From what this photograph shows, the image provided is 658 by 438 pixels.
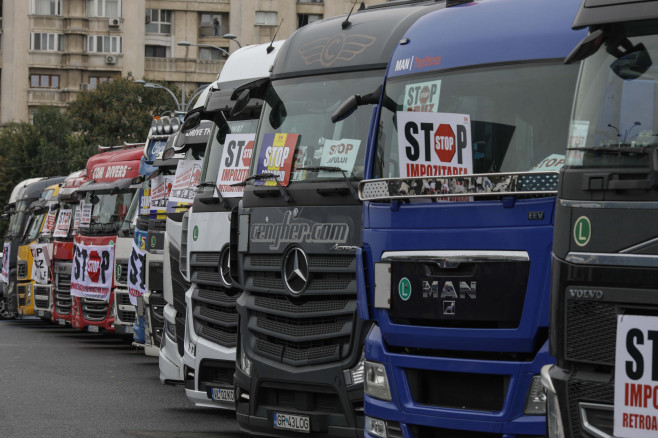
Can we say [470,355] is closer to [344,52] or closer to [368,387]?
[368,387]

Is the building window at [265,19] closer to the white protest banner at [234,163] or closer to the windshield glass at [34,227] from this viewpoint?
the windshield glass at [34,227]

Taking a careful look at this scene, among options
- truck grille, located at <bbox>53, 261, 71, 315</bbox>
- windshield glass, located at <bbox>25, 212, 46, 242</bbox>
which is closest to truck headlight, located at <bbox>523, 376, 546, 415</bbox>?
truck grille, located at <bbox>53, 261, 71, 315</bbox>

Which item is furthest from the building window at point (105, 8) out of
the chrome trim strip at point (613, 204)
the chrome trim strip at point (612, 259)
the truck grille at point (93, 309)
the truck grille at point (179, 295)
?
the chrome trim strip at point (612, 259)

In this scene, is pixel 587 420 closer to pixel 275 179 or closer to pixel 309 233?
pixel 309 233

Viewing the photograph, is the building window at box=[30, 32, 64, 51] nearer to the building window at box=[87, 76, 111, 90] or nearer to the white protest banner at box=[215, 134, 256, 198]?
the building window at box=[87, 76, 111, 90]

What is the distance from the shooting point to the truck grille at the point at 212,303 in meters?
11.2

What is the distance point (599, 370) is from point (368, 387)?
98.9 inches

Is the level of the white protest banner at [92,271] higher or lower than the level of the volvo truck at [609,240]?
lower

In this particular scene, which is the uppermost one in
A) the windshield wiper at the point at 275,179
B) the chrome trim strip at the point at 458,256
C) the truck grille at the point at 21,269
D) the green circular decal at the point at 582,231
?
the windshield wiper at the point at 275,179

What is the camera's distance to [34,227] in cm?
2852

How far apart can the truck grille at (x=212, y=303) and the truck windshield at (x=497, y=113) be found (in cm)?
330

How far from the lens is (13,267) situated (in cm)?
2986

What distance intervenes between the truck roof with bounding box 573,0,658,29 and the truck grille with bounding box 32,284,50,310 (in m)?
22.4

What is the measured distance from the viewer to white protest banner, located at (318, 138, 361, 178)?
370 inches
